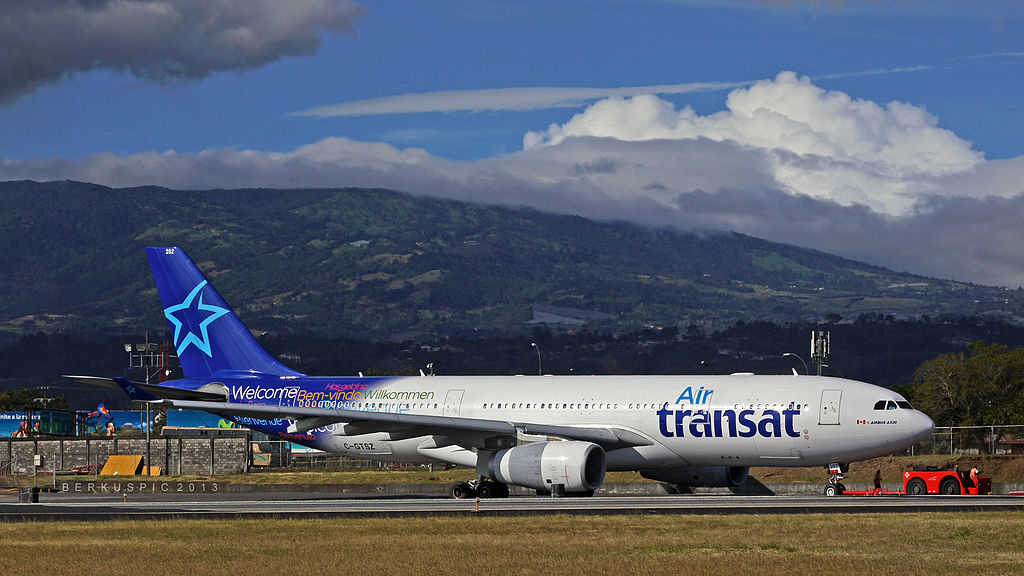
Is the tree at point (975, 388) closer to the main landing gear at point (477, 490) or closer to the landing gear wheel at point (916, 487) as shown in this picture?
the landing gear wheel at point (916, 487)

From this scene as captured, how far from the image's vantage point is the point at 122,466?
7775cm

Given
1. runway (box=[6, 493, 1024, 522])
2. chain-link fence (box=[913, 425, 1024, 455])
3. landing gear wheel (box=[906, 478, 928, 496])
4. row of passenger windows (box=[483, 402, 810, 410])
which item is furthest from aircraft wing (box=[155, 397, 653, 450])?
chain-link fence (box=[913, 425, 1024, 455])

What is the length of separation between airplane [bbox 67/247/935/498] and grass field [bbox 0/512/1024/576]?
965 cm

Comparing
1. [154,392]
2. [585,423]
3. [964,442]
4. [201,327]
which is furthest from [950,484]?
[201,327]

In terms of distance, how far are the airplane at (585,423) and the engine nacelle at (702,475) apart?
3cm

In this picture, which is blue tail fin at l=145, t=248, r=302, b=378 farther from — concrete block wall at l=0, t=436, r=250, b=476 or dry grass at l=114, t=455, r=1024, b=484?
concrete block wall at l=0, t=436, r=250, b=476

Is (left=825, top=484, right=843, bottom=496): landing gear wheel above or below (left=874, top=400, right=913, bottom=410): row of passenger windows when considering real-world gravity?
below

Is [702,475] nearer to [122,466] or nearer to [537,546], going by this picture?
[537,546]

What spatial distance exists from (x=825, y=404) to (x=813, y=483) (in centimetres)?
1178

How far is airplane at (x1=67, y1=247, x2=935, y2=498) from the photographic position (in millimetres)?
42562

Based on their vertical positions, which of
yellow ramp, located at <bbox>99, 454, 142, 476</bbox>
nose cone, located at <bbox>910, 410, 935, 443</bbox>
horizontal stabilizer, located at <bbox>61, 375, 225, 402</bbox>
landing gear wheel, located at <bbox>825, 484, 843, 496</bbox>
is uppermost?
horizontal stabilizer, located at <bbox>61, 375, 225, 402</bbox>

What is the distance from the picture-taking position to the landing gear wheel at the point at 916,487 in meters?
46.4

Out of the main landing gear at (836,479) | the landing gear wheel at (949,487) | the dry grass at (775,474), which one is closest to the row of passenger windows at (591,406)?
the main landing gear at (836,479)

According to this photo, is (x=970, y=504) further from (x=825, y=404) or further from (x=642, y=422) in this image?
(x=642, y=422)
